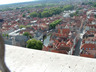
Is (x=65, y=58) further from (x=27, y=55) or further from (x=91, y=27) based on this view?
(x=91, y=27)

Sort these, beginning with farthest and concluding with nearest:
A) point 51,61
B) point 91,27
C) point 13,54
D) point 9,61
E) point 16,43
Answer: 1. point 91,27
2. point 16,43
3. point 13,54
4. point 9,61
5. point 51,61

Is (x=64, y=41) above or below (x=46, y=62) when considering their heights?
below

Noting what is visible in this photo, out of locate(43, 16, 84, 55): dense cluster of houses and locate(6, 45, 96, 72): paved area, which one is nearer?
locate(6, 45, 96, 72): paved area

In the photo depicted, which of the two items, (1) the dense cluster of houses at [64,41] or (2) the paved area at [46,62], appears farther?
(1) the dense cluster of houses at [64,41]

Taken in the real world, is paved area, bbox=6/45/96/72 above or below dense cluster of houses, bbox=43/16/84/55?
above

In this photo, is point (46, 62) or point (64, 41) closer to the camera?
point (46, 62)

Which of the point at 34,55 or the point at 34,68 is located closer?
the point at 34,68

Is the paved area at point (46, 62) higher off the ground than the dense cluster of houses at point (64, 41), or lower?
higher

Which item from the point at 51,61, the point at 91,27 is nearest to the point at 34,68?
the point at 51,61
